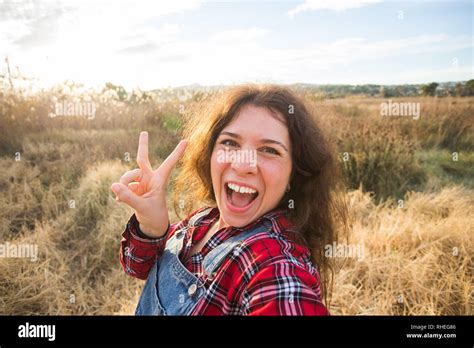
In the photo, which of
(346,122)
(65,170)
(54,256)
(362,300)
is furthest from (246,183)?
(346,122)

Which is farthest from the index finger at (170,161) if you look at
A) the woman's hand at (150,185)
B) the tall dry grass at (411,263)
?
the tall dry grass at (411,263)

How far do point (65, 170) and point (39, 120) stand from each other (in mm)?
786

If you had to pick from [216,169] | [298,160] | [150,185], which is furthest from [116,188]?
[298,160]

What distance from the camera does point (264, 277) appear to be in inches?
40.2

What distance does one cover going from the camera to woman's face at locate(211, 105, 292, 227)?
1.26 m

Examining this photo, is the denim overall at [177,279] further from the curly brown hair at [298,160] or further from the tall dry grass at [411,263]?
the tall dry grass at [411,263]

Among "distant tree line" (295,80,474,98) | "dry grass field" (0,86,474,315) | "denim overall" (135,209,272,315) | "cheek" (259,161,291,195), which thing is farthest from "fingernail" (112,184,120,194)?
"distant tree line" (295,80,474,98)

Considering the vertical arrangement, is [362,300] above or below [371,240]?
below

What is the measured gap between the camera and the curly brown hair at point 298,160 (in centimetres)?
133

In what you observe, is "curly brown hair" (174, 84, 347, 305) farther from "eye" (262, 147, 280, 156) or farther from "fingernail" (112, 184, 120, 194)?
"fingernail" (112, 184, 120, 194)

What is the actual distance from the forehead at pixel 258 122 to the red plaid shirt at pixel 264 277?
0.23 meters

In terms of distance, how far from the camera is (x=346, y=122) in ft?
14.8
